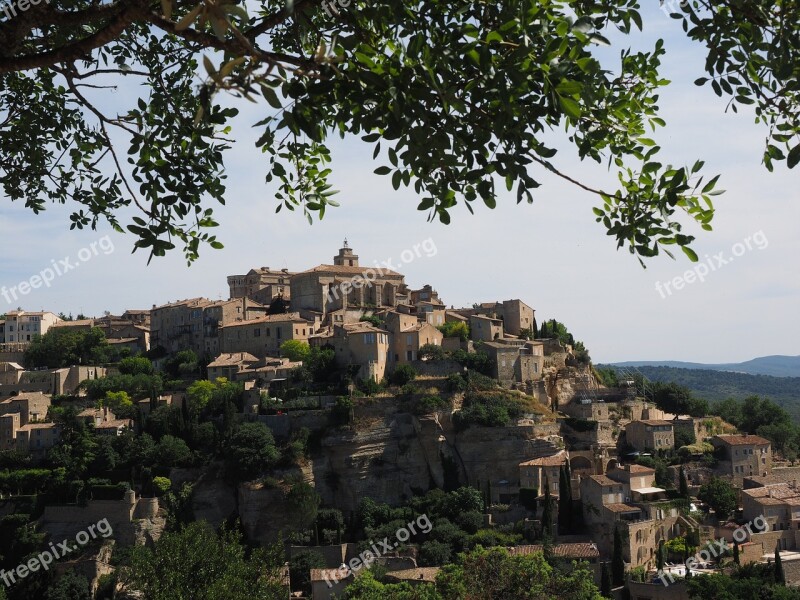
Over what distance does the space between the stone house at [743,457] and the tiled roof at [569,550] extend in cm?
1004

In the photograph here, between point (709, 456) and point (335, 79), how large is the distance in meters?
38.8

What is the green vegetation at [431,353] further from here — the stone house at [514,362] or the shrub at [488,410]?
the shrub at [488,410]

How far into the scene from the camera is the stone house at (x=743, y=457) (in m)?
39.1

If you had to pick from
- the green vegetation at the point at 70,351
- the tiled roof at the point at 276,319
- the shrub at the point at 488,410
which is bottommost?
the shrub at the point at 488,410

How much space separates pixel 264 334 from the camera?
47.4 metres

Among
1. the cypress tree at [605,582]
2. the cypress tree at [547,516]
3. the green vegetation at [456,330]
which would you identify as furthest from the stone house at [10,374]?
the cypress tree at [605,582]

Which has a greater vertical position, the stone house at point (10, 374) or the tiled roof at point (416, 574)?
the stone house at point (10, 374)

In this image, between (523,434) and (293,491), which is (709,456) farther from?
(293,491)

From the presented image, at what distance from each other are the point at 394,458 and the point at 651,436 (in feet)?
37.7

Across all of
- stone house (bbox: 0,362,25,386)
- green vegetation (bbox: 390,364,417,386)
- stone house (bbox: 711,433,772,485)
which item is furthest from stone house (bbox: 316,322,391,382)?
stone house (bbox: 0,362,25,386)

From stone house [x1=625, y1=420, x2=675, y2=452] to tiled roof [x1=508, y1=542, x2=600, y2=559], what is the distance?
9525 mm

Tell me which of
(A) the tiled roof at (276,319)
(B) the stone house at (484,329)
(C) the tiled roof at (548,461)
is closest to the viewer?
(C) the tiled roof at (548,461)

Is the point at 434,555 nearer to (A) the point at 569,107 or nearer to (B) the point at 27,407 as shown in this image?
(B) the point at 27,407

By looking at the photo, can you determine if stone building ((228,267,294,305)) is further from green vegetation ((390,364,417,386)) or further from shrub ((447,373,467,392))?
shrub ((447,373,467,392))
